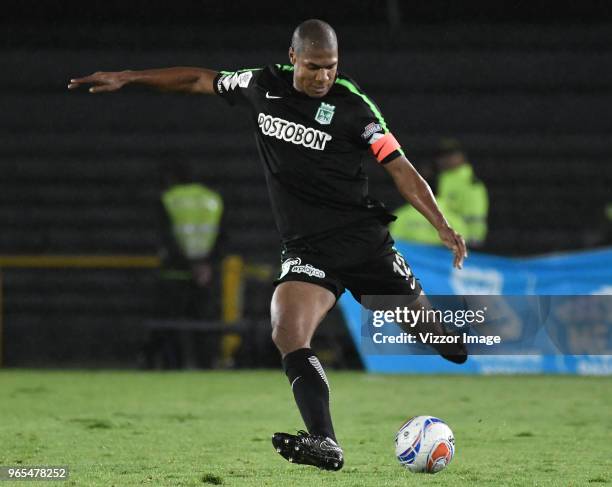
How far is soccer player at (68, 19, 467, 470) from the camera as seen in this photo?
227 inches

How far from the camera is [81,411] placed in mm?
8750

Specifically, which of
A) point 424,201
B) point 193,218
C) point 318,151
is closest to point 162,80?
point 318,151

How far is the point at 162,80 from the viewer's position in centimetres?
638

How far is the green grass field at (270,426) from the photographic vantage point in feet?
18.6

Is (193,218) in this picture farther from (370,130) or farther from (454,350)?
(370,130)

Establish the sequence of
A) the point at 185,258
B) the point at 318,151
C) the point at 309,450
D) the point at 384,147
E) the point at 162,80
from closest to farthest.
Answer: the point at 309,450 < the point at 384,147 < the point at 318,151 < the point at 162,80 < the point at 185,258

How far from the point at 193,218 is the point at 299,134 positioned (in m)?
7.27

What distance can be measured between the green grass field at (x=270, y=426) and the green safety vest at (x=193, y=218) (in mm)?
1398

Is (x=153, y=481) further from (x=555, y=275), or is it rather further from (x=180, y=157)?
(x=180, y=157)

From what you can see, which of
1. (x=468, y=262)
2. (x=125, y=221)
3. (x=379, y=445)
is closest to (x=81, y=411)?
(x=379, y=445)

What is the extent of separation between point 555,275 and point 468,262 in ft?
2.63

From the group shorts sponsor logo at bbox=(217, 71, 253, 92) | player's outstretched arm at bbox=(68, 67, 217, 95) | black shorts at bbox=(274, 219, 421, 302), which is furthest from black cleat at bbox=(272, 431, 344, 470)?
player's outstretched arm at bbox=(68, 67, 217, 95)

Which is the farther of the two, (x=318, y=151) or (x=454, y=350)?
(x=454, y=350)

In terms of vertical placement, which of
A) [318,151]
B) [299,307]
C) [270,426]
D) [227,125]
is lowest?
[270,426]
